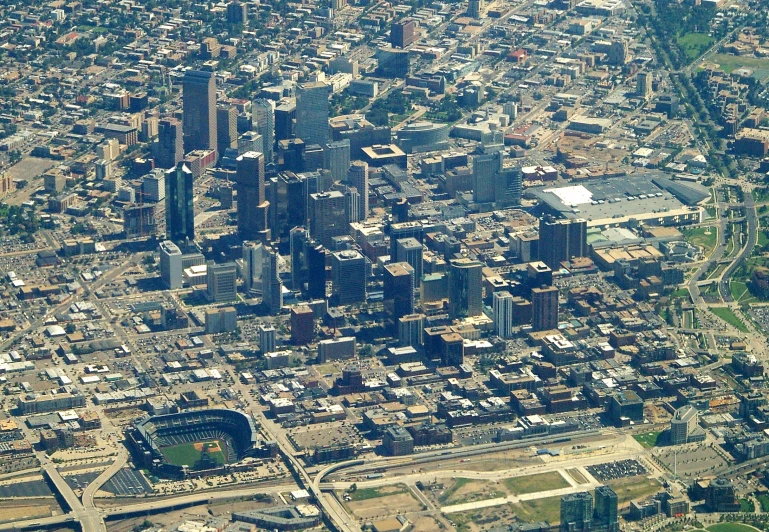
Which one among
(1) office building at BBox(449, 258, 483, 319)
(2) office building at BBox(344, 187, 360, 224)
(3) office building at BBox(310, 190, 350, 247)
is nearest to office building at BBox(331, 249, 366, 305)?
(1) office building at BBox(449, 258, 483, 319)

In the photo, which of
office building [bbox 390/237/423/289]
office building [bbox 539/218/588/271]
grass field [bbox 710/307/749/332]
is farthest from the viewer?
office building [bbox 539/218/588/271]

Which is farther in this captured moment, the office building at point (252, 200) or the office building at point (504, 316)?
the office building at point (252, 200)

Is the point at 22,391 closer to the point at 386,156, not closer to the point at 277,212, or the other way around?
the point at 277,212

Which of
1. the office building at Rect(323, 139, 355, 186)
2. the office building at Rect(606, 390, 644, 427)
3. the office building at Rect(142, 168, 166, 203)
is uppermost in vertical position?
the office building at Rect(323, 139, 355, 186)

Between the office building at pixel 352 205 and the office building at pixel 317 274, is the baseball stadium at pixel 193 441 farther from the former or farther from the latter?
Result: the office building at pixel 352 205

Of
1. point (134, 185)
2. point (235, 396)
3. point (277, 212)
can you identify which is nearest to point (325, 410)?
point (235, 396)

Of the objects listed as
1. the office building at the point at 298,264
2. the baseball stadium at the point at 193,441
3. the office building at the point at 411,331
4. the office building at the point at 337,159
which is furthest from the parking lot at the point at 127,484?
the office building at the point at 337,159

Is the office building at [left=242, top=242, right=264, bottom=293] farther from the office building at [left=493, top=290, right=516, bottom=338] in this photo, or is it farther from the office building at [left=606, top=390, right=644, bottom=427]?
the office building at [left=606, top=390, right=644, bottom=427]
